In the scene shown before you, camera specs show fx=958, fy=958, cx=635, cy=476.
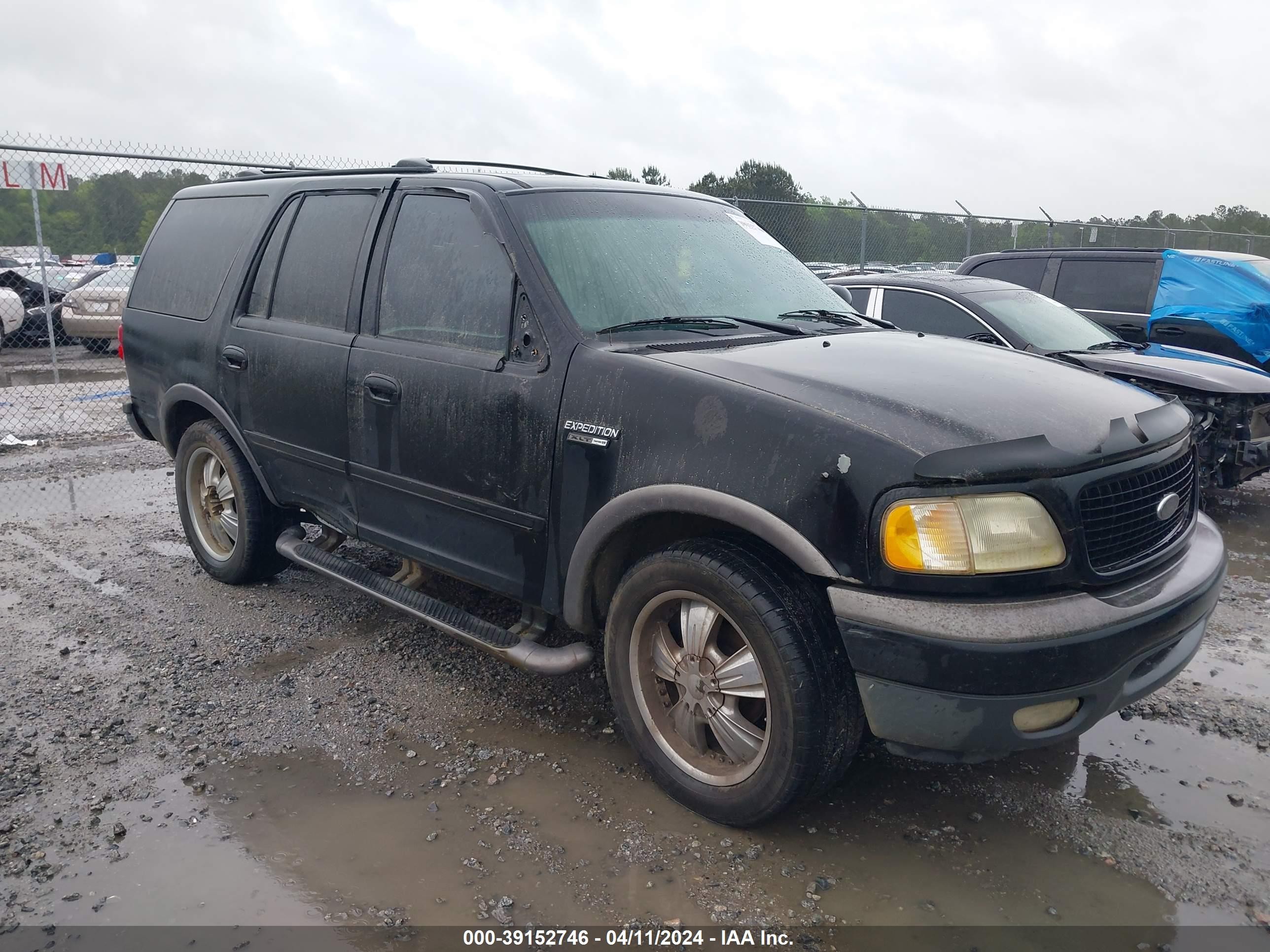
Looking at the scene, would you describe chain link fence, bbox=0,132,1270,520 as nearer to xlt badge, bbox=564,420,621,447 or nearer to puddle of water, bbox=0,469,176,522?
puddle of water, bbox=0,469,176,522

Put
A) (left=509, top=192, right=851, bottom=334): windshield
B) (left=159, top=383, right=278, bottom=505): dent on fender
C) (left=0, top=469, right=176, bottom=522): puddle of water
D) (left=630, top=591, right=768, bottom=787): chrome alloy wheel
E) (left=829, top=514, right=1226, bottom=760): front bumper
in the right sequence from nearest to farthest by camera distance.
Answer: (left=829, top=514, right=1226, bottom=760): front bumper, (left=630, top=591, right=768, bottom=787): chrome alloy wheel, (left=509, top=192, right=851, bottom=334): windshield, (left=159, top=383, right=278, bottom=505): dent on fender, (left=0, top=469, right=176, bottom=522): puddle of water

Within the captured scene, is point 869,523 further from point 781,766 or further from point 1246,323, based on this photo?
point 1246,323

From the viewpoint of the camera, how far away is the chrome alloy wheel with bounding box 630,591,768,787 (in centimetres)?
286

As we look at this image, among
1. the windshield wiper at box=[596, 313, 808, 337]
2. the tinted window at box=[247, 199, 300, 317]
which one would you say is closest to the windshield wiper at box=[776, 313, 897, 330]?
the windshield wiper at box=[596, 313, 808, 337]

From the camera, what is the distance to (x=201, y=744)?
11.4 ft

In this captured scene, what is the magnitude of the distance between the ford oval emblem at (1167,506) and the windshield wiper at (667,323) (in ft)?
4.84

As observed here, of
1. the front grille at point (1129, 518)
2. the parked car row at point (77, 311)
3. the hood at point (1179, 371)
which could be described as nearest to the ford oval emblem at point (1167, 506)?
the front grille at point (1129, 518)

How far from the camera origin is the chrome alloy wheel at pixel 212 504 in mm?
4938

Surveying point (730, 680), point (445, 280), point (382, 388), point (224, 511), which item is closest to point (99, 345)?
point (224, 511)

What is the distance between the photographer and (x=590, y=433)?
3043 millimetres

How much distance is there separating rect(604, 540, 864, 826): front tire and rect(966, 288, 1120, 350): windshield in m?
4.64

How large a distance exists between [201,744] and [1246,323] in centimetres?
913

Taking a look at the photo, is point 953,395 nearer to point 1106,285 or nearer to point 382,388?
point 382,388

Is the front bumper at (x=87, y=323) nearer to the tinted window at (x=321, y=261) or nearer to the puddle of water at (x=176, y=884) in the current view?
the tinted window at (x=321, y=261)
